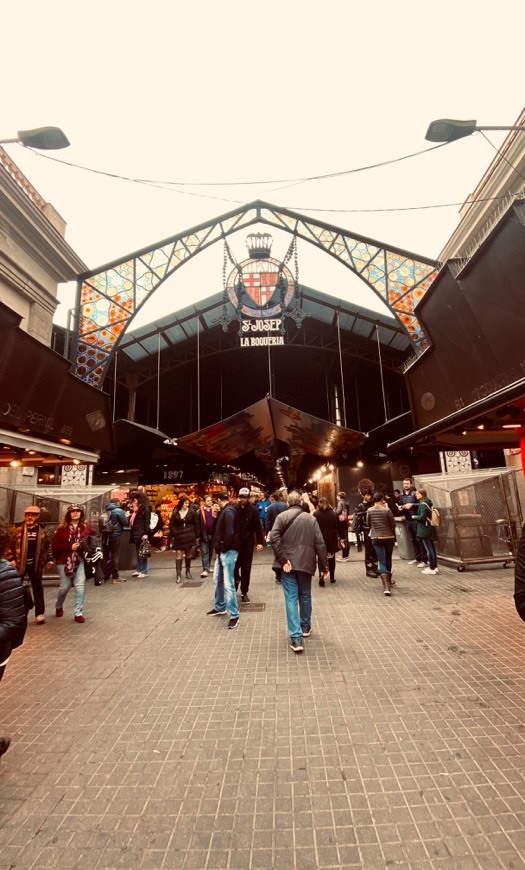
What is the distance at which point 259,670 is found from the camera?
4.11 metres

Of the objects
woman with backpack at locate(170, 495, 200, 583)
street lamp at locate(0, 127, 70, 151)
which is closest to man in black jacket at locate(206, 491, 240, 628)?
woman with backpack at locate(170, 495, 200, 583)

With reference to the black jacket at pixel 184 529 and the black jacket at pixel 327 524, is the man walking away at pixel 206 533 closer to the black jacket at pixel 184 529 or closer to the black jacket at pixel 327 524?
the black jacket at pixel 184 529

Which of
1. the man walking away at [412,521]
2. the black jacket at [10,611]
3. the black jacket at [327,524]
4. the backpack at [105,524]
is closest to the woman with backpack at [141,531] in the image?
the backpack at [105,524]

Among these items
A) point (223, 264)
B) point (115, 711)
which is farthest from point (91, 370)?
point (115, 711)

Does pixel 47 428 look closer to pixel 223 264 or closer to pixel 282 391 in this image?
pixel 223 264

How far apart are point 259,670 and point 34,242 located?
11.9 metres

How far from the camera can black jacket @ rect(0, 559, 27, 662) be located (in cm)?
270

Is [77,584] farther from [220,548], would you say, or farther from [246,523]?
[246,523]

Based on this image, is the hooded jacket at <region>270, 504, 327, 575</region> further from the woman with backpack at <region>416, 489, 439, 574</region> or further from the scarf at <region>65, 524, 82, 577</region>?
the woman with backpack at <region>416, 489, 439, 574</region>

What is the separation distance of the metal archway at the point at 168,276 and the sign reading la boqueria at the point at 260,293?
1.38 meters

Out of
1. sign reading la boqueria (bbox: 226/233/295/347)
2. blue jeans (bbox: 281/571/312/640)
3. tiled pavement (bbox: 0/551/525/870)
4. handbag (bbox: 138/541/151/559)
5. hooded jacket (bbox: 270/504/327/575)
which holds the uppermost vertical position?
sign reading la boqueria (bbox: 226/233/295/347)

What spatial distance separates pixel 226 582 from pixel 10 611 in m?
3.42

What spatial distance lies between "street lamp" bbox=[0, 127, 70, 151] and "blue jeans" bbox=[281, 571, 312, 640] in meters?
6.98

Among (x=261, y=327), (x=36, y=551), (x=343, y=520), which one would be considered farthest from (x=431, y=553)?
(x=261, y=327)
